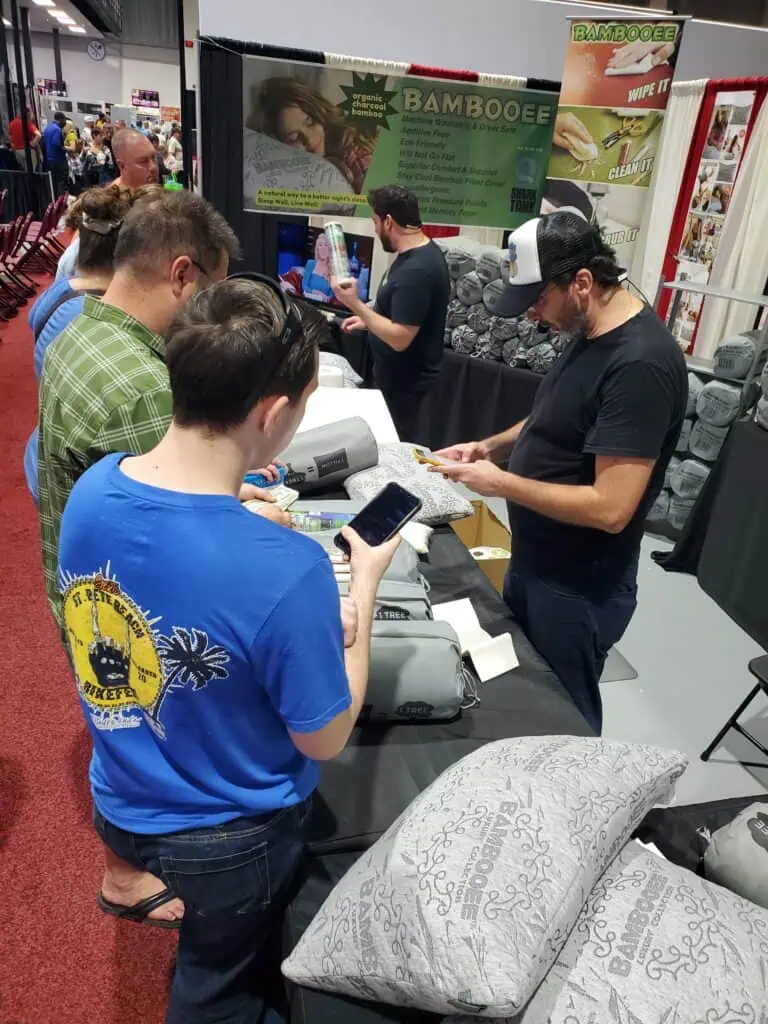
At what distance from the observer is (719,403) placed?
353cm

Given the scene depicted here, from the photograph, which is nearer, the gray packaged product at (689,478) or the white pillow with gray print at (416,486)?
the white pillow with gray print at (416,486)

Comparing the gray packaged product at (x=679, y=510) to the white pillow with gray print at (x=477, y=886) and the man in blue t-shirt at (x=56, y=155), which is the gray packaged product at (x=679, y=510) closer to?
the white pillow with gray print at (x=477, y=886)

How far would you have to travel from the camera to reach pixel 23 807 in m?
2.02

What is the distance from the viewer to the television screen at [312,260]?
4.66m

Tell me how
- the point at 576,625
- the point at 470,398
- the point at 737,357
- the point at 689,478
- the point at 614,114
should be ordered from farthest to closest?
the point at 470,398, the point at 614,114, the point at 689,478, the point at 737,357, the point at 576,625

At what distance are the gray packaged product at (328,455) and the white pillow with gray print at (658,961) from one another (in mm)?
1560

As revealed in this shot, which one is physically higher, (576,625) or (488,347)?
(488,347)

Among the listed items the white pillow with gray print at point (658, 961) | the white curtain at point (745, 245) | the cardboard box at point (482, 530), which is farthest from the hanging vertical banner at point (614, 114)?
the white pillow with gray print at point (658, 961)

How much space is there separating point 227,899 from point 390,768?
0.42 metres

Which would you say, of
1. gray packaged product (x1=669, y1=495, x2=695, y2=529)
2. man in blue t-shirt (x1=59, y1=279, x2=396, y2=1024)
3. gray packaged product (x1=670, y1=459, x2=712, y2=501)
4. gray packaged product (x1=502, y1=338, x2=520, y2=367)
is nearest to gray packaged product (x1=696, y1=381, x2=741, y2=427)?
gray packaged product (x1=670, y1=459, x2=712, y2=501)

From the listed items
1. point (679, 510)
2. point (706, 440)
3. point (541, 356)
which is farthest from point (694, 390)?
point (541, 356)

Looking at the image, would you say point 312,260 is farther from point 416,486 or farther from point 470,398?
point 416,486

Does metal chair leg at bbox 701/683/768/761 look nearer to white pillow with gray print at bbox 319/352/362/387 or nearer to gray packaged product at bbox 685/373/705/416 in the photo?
gray packaged product at bbox 685/373/705/416

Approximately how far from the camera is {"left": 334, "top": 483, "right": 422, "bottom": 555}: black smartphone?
4.07 feet
